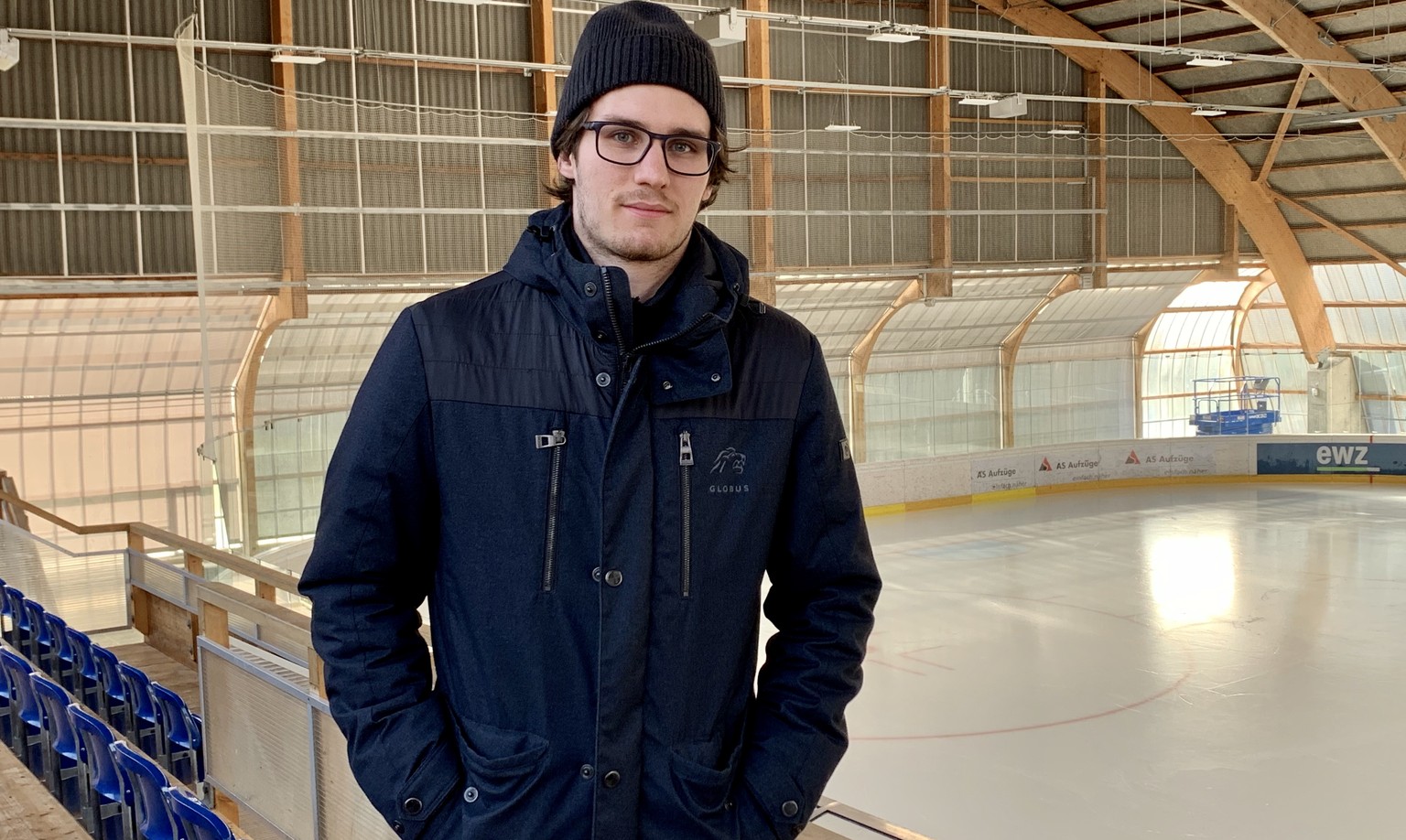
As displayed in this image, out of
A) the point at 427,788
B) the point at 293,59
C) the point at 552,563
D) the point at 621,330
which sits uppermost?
the point at 293,59

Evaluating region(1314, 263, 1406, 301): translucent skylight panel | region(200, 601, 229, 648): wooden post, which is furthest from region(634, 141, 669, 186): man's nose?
region(1314, 263, 1406, 301): translucent skylight panel

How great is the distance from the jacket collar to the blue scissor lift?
31.5 meters

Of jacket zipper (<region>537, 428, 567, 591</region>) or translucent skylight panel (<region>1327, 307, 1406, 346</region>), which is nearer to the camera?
jacket zipper (<region>537, 428, 567, 591</region>)

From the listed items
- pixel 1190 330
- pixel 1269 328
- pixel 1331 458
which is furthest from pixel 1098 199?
pixel 1269 328

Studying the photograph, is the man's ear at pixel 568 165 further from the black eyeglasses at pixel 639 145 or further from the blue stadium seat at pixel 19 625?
the blue stadium seat at pixel 19 625

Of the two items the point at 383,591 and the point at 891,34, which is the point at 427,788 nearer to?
the point at 383,591

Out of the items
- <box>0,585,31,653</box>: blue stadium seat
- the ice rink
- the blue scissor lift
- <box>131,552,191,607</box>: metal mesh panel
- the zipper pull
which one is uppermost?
the zipper pull

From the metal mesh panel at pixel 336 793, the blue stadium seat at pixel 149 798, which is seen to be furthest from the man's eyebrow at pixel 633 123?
the blue stadium seat at pixel 149 798

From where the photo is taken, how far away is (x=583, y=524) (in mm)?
1999

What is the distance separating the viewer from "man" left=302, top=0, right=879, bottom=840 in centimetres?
198

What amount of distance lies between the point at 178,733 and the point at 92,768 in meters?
1.37

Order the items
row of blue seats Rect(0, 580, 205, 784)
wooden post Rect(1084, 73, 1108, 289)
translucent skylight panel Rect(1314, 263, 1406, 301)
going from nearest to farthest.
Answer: row of blue seats Rect(0, 580, 205, 784)
wooden post Rect(1084, 73, 1108, 289)
translucent skylight panel Rect(1314, 263, 1406, 301)

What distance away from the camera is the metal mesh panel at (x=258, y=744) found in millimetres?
4770

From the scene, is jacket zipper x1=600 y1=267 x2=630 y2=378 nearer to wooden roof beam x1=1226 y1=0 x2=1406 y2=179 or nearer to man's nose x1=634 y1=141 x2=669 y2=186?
man's nose x1=634 y1=141 x2=669 y2=186
